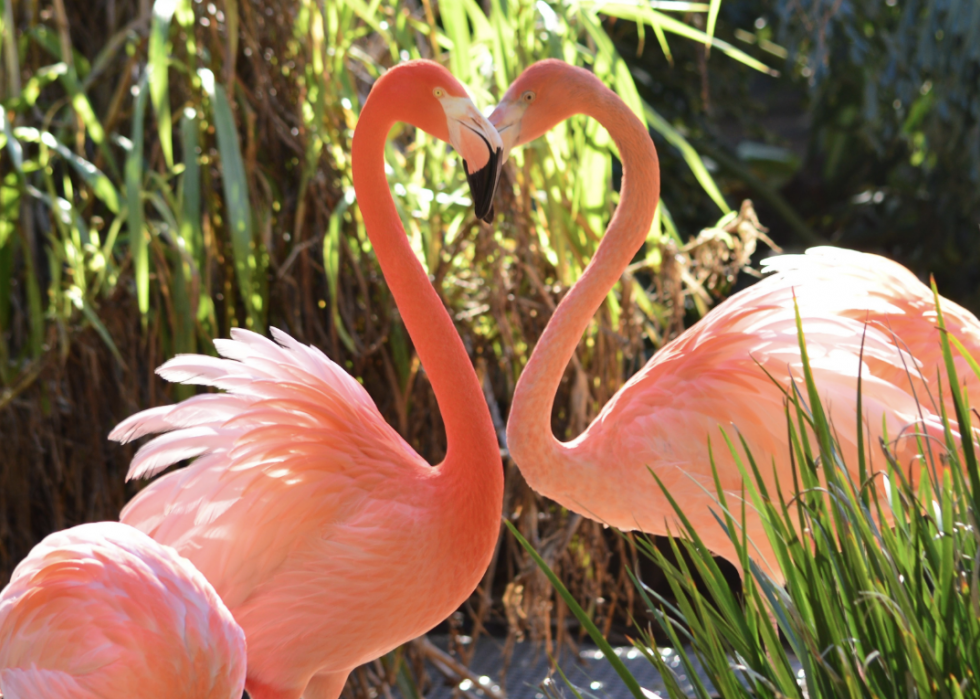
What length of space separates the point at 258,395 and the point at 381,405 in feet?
2.33

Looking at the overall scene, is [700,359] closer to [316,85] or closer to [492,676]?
[316,85]

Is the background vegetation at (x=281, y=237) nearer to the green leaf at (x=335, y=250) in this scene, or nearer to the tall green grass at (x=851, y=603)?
the green leaf at (x=335, y=250)

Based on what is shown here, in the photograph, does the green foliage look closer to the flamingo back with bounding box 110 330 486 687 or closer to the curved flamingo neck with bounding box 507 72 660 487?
the curved flamingo neck with bounding box 507 72 660 487

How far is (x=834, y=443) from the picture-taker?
1033 millimetres

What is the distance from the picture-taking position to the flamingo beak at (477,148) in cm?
161

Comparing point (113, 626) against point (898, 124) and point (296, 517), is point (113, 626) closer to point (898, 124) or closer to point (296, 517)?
point (296, 517)

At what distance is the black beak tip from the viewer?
1.60 meters

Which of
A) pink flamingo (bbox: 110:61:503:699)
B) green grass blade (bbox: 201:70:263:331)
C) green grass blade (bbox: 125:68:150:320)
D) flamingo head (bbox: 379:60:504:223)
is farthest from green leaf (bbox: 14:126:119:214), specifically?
flamingo head (bbox: 379:60:504:223)

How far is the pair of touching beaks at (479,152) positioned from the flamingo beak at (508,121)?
0.68 ft

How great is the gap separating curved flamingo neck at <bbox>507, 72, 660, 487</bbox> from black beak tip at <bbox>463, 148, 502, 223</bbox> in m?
0.35

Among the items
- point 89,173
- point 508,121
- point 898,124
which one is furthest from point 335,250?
point 898,124

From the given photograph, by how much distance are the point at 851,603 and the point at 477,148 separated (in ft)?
3.25

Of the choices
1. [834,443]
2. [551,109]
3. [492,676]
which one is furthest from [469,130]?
[492,676]

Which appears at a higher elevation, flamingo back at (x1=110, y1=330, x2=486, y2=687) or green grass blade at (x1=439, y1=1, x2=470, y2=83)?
green grass blade at (x1=439, y1=1, x2=470, y2=83)
